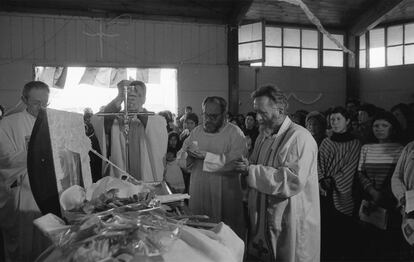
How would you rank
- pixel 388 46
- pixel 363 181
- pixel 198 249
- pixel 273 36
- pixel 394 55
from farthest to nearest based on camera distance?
pixel 388 46, pixel 394 55, pixel 273 36, pixel 363 181, pixel 198 249

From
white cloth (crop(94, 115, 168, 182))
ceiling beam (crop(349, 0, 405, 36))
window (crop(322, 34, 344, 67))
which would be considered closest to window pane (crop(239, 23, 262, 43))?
window (crop(322, 34, 344, 67))

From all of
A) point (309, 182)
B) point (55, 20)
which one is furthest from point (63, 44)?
point (309, 182)

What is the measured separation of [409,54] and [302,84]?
3329 mm

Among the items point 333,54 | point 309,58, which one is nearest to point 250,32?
point 309,58

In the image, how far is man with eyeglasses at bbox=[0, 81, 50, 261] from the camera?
2984 millimetres

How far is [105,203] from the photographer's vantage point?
5.78ft

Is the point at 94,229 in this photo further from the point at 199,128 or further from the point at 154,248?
the point at 199,128

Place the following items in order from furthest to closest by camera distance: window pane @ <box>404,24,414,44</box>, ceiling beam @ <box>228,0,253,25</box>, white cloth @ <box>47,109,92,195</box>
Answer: window pane @ <box>404,24,414,44</box>, ceiling beam @ <box>228,0,253,25</box>, white cloth @ <box>47,109,92,195</box>

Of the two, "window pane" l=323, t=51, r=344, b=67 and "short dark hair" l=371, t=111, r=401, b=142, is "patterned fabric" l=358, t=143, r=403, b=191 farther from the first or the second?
"window pane" l=323, t=51, r=344, b=67

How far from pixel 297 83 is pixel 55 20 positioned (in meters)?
7.40

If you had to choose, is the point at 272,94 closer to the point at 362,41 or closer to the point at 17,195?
the point at 17,195

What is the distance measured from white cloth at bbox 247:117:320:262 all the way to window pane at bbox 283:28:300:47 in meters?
9.83

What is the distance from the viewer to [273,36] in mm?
12008

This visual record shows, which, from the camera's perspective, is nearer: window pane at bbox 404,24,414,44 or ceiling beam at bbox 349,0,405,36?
ceiling beam at bbox 349,0,405,36
